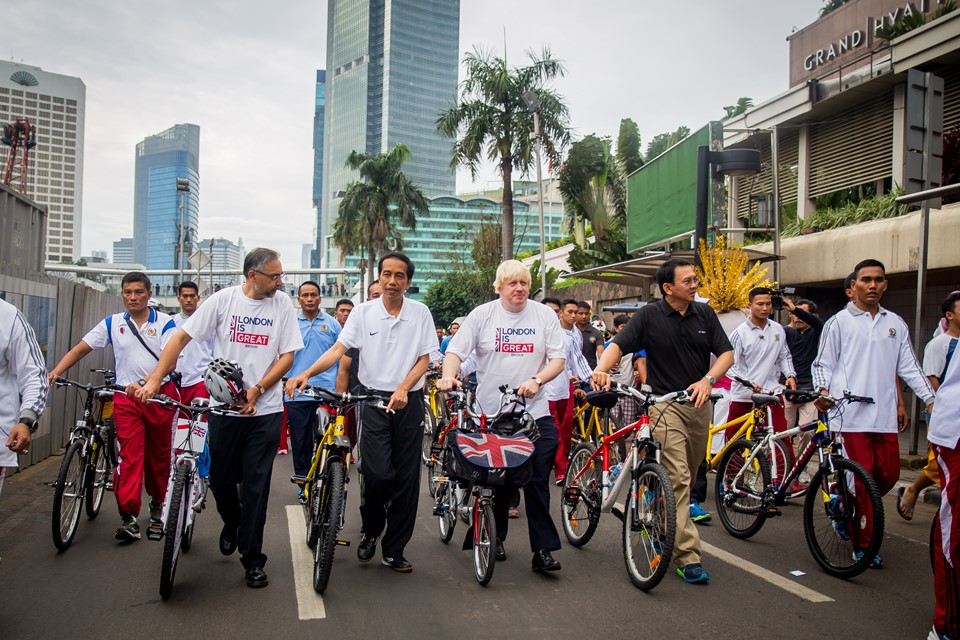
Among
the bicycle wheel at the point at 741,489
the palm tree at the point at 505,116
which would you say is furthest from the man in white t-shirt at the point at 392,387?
the palm tree at the point at 505,116

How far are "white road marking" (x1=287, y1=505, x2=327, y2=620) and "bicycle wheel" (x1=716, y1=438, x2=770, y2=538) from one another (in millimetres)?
3395

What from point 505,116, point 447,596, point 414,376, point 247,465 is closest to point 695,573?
point 447,596

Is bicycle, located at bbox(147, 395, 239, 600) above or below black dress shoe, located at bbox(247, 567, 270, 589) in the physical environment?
above

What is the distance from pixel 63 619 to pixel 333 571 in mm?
1696

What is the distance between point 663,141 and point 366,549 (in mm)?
44744

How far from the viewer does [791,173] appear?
1939cm

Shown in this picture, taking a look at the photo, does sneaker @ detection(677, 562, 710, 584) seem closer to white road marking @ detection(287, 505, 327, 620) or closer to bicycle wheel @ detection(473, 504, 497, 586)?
bicycle wheel @ detection(473, 504, 497, 586)

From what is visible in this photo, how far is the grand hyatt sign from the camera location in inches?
677

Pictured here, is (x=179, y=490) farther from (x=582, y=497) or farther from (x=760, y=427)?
(x=760, y=427)

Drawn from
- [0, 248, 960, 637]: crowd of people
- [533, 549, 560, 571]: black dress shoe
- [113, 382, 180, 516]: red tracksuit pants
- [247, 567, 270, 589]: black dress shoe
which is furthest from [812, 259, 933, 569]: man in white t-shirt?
[113, 382, 180, 516]: red tracksuit pants

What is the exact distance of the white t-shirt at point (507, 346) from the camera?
5.80m

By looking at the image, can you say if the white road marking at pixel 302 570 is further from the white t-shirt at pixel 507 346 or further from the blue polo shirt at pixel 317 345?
the white t-shirt at pixel 507 346

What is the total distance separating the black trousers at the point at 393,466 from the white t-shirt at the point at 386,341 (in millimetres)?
209

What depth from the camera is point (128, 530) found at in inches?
249
